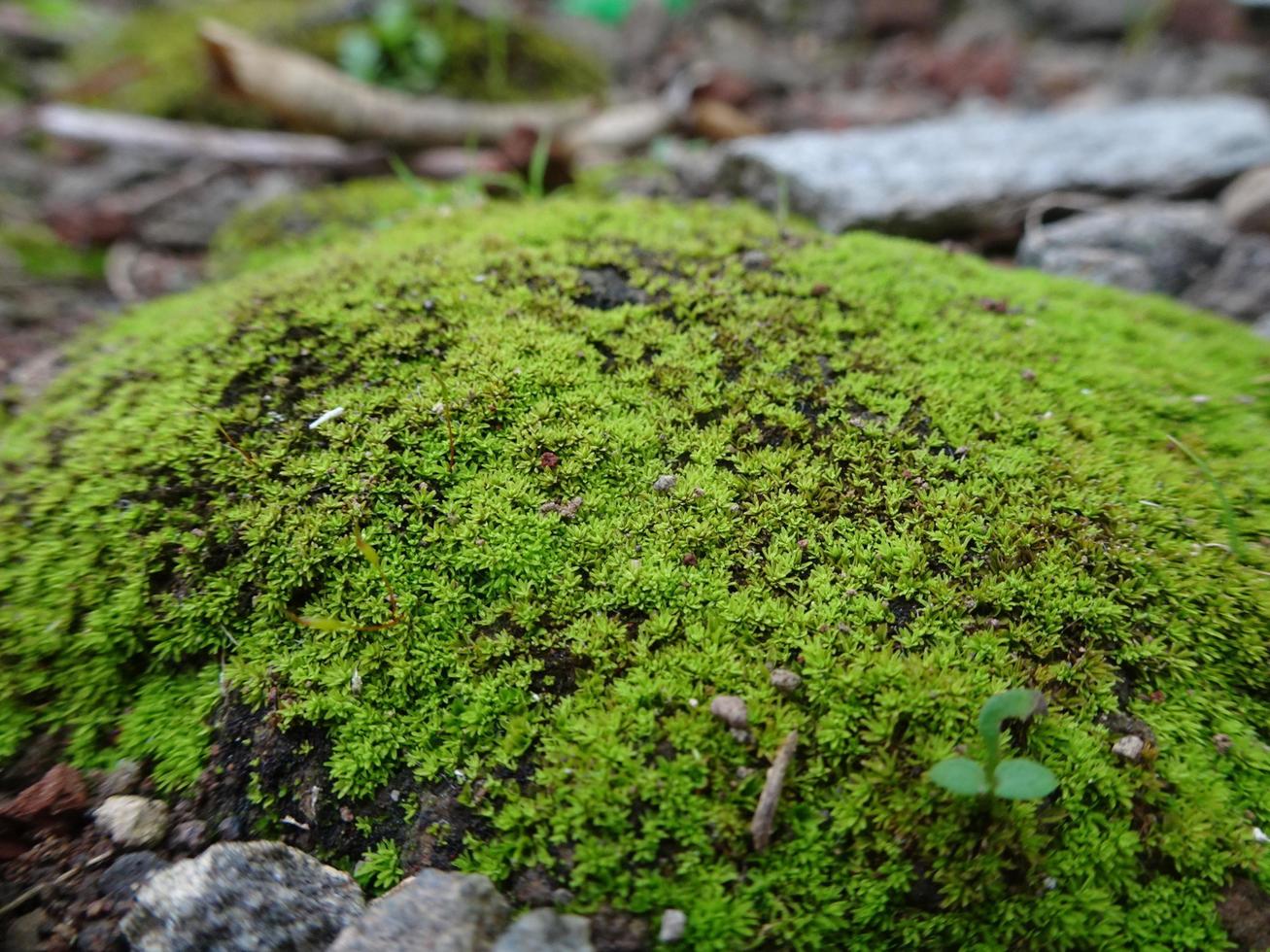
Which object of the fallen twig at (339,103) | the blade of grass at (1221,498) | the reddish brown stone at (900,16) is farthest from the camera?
the reddish brown stone at (900,16)

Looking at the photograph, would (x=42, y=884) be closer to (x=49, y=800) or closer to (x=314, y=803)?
(x=49, y=800)

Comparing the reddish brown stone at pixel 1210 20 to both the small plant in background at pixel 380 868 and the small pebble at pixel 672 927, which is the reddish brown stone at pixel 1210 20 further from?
the small plant in background at pixel 380 868

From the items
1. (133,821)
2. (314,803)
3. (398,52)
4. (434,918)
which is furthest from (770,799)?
(398,52)

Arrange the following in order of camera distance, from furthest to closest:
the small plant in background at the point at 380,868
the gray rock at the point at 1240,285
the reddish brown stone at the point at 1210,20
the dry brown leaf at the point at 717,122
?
1. the reddish brown stone at the point at 1210,20
2. the dry brown leaf at the point at 717,122
3. the gray rock at the point at 1240,285
4. the small plant in background at the point at 380,868

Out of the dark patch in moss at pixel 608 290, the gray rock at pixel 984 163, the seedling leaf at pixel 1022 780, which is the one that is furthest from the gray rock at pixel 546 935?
the gray rock at pixel 984 163

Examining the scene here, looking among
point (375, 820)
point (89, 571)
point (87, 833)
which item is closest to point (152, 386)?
point (89, 571)
